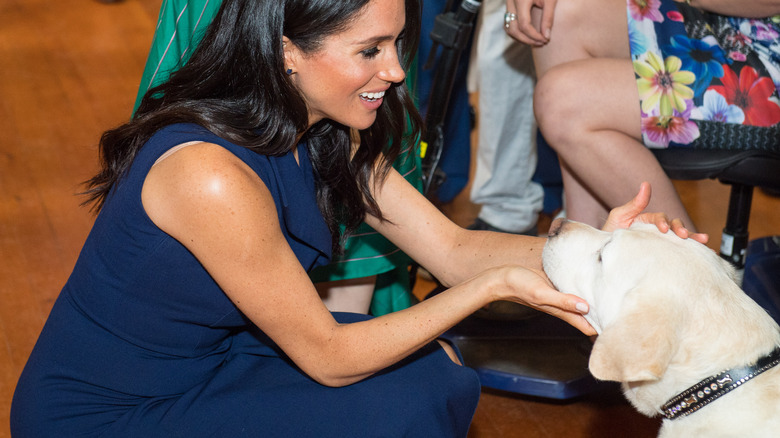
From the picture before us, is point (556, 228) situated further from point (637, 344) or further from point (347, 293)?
point (347, 293)

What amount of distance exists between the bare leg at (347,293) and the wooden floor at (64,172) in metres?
0.40

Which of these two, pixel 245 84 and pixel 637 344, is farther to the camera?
pixel 245 84

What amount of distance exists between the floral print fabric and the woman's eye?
0.69 m

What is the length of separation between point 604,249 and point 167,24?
42.0 inches

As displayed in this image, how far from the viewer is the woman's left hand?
135 cm

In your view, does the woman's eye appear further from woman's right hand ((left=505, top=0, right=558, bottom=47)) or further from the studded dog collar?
the studded dog collar

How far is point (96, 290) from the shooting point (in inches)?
52.9

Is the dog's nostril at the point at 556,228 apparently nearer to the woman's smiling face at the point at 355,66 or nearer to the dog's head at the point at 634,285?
the dog's head at the point at 634,285

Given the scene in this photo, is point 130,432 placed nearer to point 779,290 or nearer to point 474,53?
point 779,290

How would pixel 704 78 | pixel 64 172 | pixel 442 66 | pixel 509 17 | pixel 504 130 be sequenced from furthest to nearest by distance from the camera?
pixel 64 172 < pixel 504 130 < pixel 442 66 < pixel 509 17 < pixel 704 78

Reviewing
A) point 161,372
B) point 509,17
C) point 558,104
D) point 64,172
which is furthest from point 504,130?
point 64,172

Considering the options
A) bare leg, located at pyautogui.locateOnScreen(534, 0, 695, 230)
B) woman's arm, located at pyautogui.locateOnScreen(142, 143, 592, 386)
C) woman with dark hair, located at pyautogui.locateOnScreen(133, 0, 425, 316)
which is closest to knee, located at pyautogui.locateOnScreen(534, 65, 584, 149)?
bare leg, located at pyautogui.locateOnScreen(534, 0, 695, 230)

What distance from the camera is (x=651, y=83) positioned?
177 cm

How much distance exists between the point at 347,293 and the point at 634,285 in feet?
3.07
